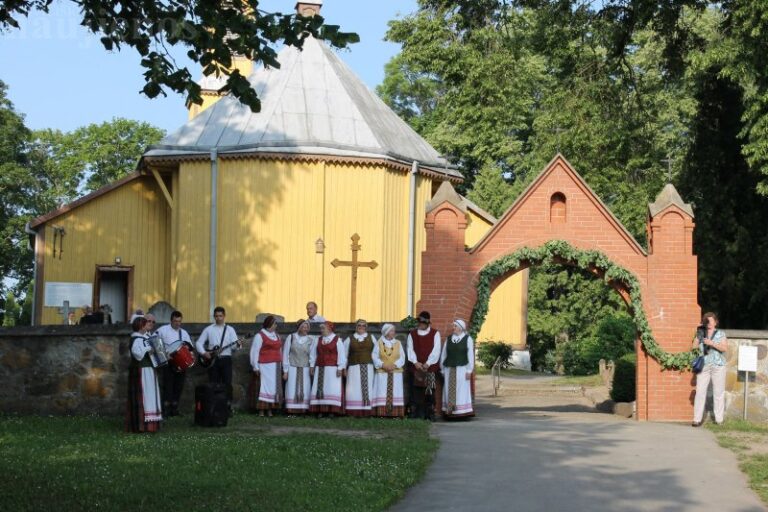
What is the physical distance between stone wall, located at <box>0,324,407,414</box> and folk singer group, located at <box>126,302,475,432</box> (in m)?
1.05

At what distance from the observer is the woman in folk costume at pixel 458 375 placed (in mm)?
18406

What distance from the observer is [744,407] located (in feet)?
60.5

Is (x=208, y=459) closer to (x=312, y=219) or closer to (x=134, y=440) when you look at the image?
→ (x=134, y=440)

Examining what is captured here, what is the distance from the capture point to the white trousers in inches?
711

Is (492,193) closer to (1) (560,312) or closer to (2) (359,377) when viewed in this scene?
(1) (560,312)

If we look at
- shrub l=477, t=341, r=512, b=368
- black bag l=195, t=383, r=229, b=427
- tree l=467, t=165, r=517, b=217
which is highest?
tree l=467, t=165, r=517, b=217

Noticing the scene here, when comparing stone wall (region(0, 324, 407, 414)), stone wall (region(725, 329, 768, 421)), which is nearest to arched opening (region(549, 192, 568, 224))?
stone wall (region(725, 329, 768, 421))

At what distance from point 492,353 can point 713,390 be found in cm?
1945

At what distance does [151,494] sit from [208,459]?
76.7 inches

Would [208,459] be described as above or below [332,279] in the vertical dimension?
below

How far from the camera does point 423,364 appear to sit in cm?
1847

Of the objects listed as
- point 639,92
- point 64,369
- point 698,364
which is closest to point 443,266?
point 698,364

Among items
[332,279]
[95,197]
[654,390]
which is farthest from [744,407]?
[95,197]

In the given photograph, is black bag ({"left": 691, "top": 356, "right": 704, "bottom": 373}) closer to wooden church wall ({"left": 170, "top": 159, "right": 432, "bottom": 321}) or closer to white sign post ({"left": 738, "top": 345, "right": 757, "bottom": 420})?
white sign post ({"left": 738, "top": 345, "right": 757, "bottom": 420})
